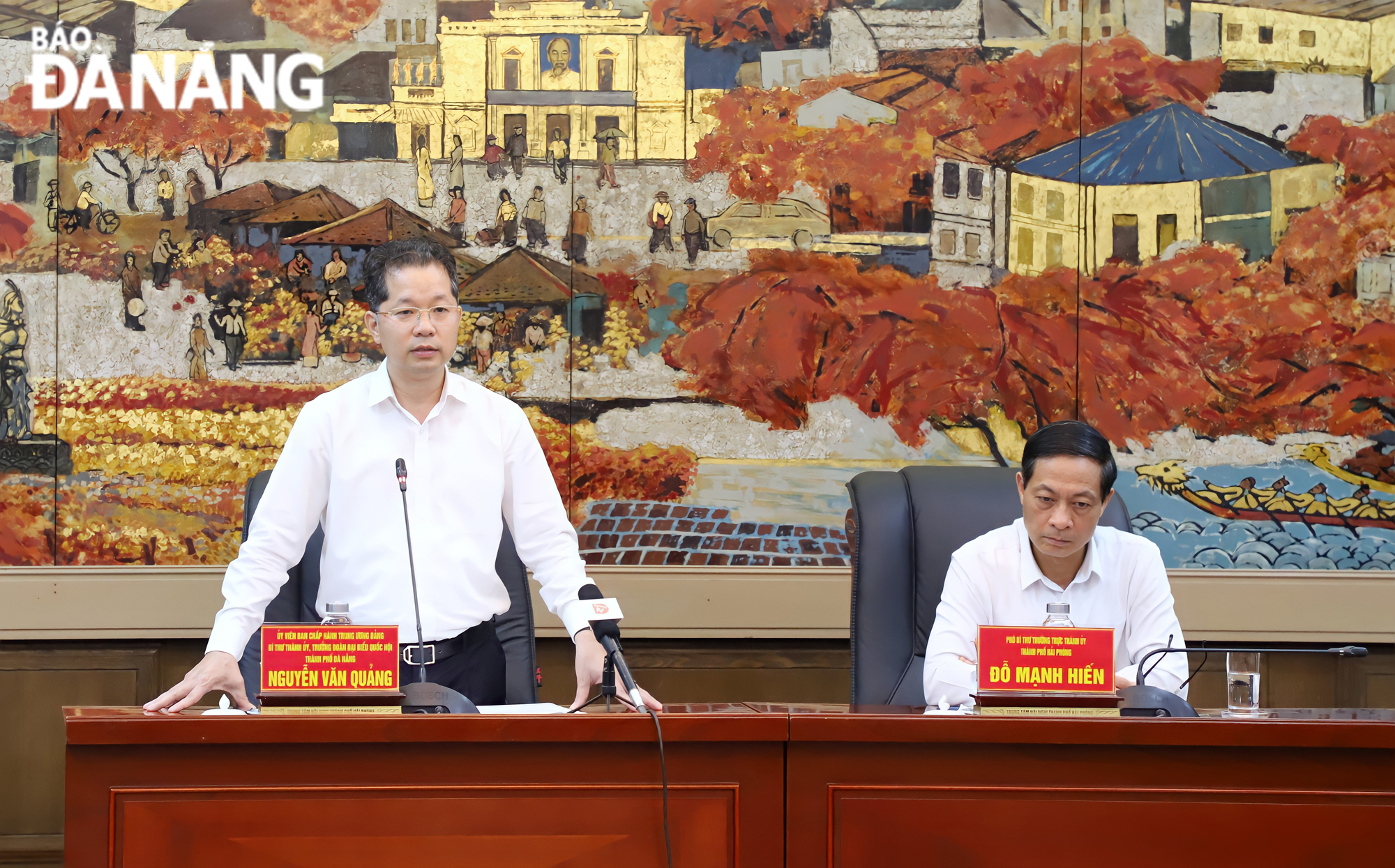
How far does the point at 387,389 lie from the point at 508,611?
1.58ft

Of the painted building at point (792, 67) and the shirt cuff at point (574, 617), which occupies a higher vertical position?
the painted building at point (792, 67)

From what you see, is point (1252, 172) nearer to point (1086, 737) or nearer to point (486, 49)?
point (486, 49)

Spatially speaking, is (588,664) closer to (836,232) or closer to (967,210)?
(836,232)

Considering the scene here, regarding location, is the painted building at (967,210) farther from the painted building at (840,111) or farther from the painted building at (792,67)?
the painted building at (792,67)

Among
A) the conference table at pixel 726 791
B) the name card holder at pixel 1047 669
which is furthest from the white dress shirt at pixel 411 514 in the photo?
the name card holder at pixel 1047 669

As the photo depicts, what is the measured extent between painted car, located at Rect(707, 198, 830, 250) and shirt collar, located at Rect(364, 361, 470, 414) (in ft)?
4.22

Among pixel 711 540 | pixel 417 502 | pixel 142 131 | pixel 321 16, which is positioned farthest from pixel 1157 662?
pixel 142 131

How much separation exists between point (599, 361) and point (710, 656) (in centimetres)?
90

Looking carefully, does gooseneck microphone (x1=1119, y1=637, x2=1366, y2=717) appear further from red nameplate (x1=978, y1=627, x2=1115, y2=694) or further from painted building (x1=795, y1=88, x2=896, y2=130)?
painted building (x1=795, y1=88, x2=896, y2=130)

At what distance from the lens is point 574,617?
76.5 inches

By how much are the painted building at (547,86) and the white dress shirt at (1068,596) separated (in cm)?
166

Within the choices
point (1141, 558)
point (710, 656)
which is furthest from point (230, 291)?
point (1141, 558)

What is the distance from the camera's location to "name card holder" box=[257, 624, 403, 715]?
4.65ft

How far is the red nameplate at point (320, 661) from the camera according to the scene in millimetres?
1419
